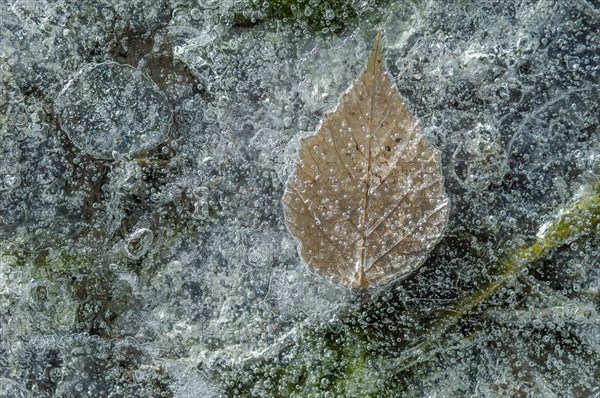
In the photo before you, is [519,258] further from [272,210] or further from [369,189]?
[272,210]

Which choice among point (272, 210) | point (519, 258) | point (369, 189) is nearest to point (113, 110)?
point (272, 210)

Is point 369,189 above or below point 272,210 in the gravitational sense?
above

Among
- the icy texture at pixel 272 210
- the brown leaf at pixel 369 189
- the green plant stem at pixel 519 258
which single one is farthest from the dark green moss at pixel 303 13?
the green plant stem at pixel 519 258

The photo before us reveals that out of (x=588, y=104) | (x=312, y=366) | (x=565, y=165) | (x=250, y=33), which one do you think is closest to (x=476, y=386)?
(x=312, y=366)

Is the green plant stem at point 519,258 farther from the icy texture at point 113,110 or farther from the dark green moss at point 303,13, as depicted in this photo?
the icy texture at point 113,110

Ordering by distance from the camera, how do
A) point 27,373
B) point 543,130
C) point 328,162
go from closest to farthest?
1. point 328,162
2. point 543,130
3. point 27,373

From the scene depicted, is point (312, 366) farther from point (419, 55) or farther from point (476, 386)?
point (419, 55)

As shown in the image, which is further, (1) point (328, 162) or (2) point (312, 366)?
(2) point (312, 366)
